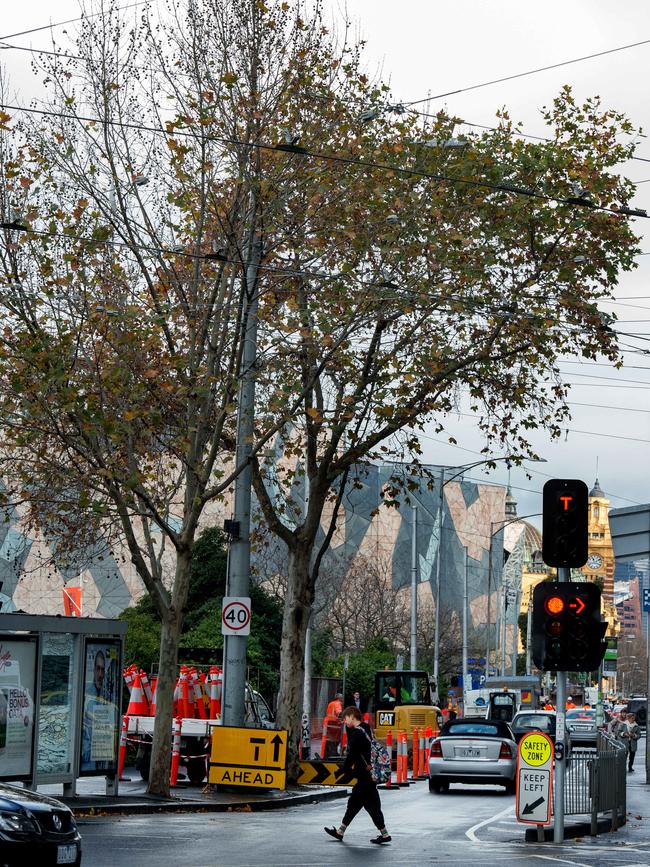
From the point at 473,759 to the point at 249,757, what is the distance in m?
7.02

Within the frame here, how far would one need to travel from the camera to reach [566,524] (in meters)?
18.6

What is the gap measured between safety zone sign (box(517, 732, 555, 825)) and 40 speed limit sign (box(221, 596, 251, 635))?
6.35 m

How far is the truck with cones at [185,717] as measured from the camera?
2828cm

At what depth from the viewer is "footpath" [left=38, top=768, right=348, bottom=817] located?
21.1 m

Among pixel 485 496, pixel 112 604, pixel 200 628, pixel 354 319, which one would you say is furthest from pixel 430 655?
pixel 354 319

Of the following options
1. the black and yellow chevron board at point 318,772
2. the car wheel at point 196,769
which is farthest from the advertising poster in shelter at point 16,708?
the black and yellow chevron board at point 318,772

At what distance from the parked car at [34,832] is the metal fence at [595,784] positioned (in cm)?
909

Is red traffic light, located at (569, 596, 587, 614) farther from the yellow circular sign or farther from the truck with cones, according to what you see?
the truck with cones

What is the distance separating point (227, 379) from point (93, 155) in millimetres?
4259

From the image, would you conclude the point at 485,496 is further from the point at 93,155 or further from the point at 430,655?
the point at 93,155

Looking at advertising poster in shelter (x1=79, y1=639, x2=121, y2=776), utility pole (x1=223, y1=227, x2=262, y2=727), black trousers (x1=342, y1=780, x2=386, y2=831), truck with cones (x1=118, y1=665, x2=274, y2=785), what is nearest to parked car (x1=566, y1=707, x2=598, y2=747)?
truck with cones (x1=118, y1=665, x2=274, y2=785)

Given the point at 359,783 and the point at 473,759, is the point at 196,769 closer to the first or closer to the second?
the point at 473,759

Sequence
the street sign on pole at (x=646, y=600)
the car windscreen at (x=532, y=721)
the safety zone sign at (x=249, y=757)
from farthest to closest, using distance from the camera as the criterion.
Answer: the street sign on pole at (x=646, y=600)
the car windscreen at (x=532, y=721)
the safety zone sign at (x=249, y=757)

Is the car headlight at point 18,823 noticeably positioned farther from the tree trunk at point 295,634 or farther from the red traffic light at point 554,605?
the tree trunk at point 295,634
